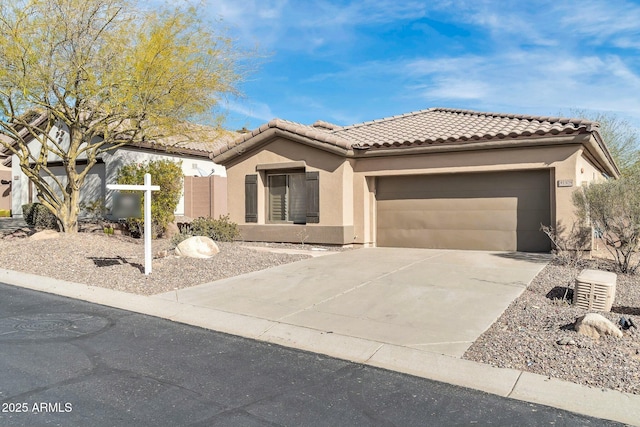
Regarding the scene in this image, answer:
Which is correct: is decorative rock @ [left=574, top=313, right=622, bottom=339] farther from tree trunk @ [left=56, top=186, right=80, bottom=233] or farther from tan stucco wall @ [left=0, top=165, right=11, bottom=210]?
tan stucco wall @ [left=0, top=165, right=11, bottom=210]

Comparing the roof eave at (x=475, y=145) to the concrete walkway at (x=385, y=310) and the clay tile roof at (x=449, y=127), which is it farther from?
the concrete walkway at (x=385, y=310)

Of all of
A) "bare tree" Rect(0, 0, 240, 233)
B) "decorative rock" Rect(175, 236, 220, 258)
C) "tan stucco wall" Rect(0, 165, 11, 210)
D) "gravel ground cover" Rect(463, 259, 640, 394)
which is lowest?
"gravel ground cover" Rect(463, 259, 640, 394)

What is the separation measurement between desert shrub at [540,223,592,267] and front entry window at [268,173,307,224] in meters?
6.89

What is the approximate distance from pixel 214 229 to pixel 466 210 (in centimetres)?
728

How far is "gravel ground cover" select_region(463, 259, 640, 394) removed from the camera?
4668 millimetres

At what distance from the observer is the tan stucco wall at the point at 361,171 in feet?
38.6

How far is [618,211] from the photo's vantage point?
910 cm

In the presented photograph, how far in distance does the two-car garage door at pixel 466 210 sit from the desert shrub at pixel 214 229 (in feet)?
→ 14.9

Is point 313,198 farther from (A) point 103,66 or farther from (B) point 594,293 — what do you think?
(B) point 594,293

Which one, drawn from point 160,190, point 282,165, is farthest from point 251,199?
point 160,190

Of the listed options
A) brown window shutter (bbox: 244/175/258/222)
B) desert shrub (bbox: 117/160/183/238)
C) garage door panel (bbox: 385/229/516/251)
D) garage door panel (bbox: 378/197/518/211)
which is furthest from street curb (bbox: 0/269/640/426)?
garage door panel (bbox: 378/197/518/211)

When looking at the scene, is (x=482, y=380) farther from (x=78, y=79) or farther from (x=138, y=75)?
(x=78, y=79)

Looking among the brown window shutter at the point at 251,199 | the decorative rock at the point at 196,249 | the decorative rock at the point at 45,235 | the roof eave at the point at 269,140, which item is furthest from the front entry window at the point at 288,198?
the decorative rock at the point at 45,235

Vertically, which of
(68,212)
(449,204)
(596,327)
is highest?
(449,204)
